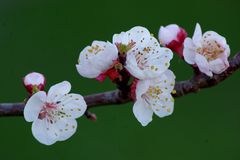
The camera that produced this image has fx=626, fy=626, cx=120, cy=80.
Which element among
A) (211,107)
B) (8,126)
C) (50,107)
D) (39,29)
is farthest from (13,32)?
(50,107)

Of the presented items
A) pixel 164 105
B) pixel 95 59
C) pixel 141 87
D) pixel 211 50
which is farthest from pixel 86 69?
pixel 211 50

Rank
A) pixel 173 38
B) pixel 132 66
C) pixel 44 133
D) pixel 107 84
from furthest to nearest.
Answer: pixel 107 84
pixel 173 38
pixel 44 133
pixel 132 66

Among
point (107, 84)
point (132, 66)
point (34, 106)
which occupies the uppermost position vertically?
point (132, 66)

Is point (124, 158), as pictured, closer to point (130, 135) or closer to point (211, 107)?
point (130, 135)

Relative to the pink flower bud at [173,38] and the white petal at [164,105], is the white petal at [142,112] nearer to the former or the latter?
the white petal at [164,105]

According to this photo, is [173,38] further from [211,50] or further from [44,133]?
[44,133]

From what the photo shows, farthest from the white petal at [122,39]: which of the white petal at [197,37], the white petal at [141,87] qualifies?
the white petal at [197,37]
